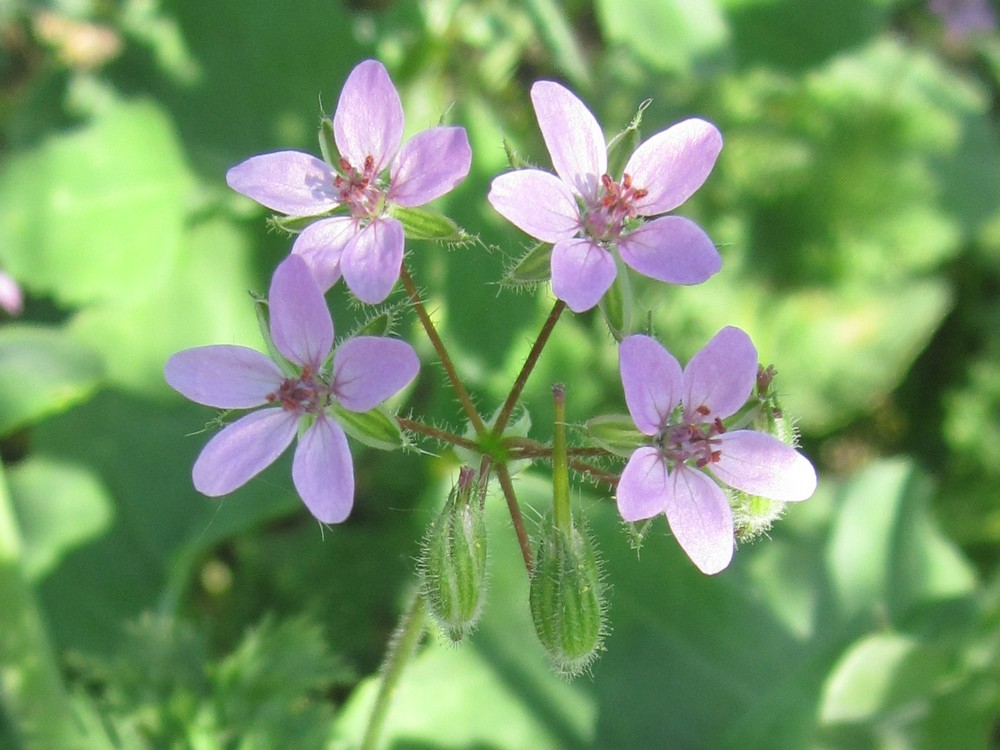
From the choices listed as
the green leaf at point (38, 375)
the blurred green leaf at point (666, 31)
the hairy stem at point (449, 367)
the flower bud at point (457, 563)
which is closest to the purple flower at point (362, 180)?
the hairy stem at point (449, 367)

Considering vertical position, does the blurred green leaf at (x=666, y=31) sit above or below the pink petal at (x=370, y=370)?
above

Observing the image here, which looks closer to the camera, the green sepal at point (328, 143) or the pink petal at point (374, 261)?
the pink petal at point (374, 261)

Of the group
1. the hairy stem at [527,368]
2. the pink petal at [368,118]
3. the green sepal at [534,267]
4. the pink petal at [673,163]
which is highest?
the pink petal at [673,163]

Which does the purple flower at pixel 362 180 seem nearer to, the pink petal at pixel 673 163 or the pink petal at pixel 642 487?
the pink petal at pixel 673 163

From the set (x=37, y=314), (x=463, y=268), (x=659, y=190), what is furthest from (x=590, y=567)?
(x=37, y=314)

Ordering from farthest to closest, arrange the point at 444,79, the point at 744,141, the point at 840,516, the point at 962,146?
the point at 962,146
the point at 744,141
the point at 444,79
the point at 840,516

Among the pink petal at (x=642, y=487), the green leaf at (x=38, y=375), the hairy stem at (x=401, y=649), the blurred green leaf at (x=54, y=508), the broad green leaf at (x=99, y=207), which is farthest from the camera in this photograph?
→ the broad green leaf at (x=99, y=207)

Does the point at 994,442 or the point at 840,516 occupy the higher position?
the point at 994,442

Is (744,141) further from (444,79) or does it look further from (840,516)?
(840,516)
